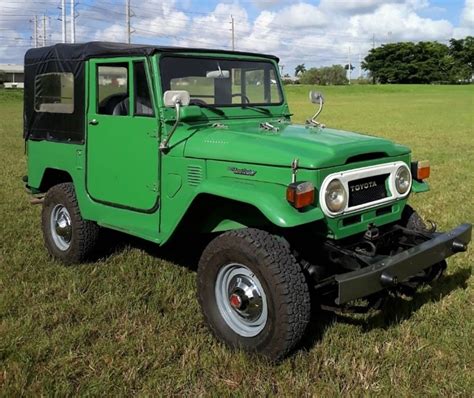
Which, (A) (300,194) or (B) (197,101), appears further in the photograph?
(B) (197,101)

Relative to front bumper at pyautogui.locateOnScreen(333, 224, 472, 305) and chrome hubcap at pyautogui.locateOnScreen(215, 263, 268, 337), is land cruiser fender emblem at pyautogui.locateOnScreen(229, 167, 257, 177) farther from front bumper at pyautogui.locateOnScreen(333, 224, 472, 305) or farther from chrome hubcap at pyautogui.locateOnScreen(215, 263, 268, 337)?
front bumper at pyautogui.locateOnScreen(333, 224, 472, 305)

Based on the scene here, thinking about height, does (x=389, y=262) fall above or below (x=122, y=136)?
below

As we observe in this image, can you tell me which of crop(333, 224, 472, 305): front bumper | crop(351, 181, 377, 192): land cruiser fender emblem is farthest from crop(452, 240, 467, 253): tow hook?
crop(351, 181, 377, 192): land cruiser fender emblem

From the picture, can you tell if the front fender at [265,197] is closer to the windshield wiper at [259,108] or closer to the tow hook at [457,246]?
the tow hook at [457,246]

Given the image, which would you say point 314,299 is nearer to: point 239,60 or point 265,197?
point 265,197

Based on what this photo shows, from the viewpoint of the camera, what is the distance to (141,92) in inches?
180

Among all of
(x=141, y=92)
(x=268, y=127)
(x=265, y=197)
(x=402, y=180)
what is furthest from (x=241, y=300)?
(x=141, y=92)

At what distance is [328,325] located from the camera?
13.6ft

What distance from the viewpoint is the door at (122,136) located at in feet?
14.8

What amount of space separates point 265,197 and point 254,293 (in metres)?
0.66

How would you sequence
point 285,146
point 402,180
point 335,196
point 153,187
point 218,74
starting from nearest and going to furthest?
point 335,196
point 285,146
point 402,180
point 153,187
point 218,74

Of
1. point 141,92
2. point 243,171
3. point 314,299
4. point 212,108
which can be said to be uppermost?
point 141,92

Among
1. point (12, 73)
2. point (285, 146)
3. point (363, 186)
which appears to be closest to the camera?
point (285, 146)

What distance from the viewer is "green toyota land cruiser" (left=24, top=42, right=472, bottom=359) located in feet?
11.8
